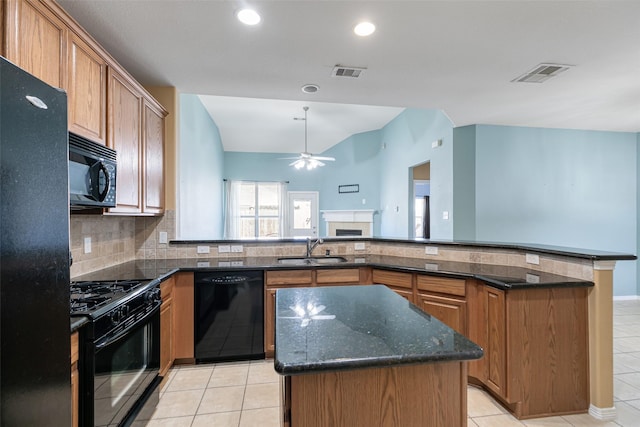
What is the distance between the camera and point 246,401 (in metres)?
2.26

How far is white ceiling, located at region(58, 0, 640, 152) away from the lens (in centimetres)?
194

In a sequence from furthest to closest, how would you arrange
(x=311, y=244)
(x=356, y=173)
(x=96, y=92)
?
(x=356, y=173)
(x=311, y=244)
(x=96, y=92)

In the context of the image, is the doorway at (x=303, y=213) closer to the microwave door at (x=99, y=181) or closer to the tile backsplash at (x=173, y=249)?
the tile backsplash at (x=173, y=249)

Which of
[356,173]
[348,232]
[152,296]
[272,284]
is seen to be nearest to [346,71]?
[272,284]

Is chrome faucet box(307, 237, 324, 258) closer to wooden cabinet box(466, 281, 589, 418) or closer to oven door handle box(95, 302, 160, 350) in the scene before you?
oven door handle box(95, 302, 160, 350)

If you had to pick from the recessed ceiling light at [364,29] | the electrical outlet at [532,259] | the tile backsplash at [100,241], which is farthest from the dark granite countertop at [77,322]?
the electrical outlet at [532,259]

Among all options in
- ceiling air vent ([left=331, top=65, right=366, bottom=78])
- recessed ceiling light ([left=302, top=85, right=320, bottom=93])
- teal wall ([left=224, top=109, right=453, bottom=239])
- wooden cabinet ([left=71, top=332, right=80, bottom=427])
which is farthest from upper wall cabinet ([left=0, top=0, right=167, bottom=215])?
teal wall ([left=224, top=109, right=453, bottom=239])

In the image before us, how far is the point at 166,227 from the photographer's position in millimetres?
3182

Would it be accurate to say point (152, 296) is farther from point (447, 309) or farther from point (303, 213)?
point (303, 213)

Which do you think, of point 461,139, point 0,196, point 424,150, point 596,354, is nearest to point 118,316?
point 0,196

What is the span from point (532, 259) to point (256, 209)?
21.7 ft

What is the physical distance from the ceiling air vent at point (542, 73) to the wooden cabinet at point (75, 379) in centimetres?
365

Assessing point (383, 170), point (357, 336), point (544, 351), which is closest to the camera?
point (357, 336)

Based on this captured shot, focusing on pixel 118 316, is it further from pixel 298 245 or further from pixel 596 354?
pixel 596 354
